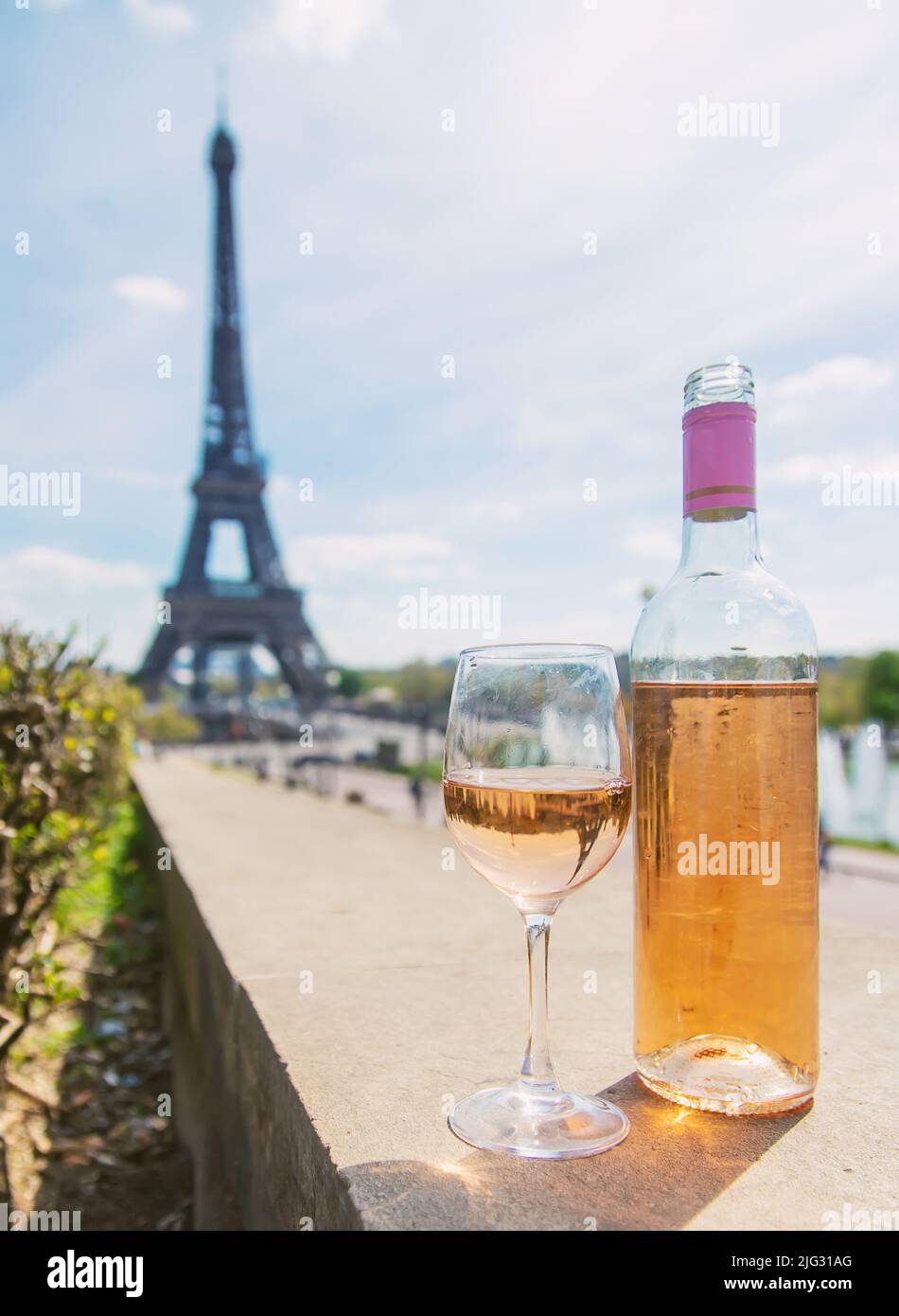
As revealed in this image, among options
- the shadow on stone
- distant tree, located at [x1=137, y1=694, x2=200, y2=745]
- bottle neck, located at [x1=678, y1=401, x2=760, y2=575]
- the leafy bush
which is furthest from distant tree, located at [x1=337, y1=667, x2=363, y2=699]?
the shadow on stone

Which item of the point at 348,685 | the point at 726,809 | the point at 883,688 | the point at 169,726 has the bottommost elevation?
the point at 169,726

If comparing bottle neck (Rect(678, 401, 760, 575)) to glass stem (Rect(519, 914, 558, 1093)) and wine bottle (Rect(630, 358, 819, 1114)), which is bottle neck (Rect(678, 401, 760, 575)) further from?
glass stem (Rect(519, 914, 558, 1093))

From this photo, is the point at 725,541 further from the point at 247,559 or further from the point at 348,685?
the point at 348,685

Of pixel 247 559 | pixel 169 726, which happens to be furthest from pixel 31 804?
pixel 169 726

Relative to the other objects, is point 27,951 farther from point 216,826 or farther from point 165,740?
point 165,740

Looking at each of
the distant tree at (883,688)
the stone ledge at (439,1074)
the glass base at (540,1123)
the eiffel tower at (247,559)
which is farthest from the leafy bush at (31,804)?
the distant tree at (883,688)

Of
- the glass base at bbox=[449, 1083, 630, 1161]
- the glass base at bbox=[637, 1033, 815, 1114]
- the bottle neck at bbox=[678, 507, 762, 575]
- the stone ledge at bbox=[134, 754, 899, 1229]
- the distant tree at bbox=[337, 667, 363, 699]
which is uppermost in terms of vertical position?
the distant tree at bbox=[337, 667, 363, 699]
